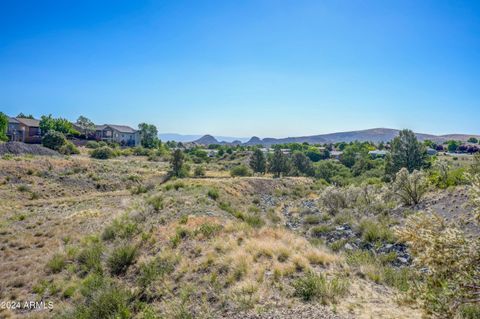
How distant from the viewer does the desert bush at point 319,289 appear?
22.1 ft

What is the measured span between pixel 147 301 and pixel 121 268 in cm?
269

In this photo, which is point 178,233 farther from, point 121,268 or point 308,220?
point 308,220

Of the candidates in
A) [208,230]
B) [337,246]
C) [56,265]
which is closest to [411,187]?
[337,246]

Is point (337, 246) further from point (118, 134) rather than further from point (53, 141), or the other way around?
point (118, 134)

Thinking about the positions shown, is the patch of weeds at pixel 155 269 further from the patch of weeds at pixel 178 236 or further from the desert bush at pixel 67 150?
the desert bush at pixel 67 150

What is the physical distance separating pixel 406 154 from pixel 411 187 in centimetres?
2355

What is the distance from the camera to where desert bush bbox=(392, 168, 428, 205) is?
21828 mm

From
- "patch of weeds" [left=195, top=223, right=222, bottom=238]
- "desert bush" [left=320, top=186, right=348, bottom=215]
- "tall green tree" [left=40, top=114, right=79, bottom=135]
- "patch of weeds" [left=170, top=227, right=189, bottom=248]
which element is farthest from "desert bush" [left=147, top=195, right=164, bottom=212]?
"tall green tree" [left=40, top=114, right=79, bottom=135]

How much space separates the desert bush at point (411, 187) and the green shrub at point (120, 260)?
63.3ft

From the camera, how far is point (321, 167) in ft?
190

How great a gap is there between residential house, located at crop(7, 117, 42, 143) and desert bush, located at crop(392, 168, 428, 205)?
Answer: 242ft

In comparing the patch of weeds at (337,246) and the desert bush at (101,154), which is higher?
the desert bush at (101,154)

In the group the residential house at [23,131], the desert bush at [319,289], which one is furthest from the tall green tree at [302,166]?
the residential house at [23,131]

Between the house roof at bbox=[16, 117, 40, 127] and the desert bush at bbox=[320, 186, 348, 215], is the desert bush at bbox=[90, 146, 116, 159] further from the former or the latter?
the desert bush at bbox=[320, 186, 348, 215]
